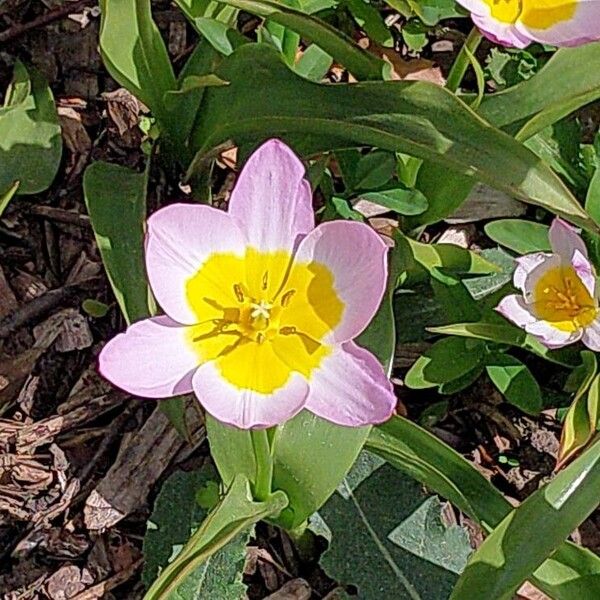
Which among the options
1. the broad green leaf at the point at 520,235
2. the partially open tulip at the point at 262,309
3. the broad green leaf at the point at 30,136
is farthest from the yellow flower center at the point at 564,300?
the broad green leaf at the point at 30,136

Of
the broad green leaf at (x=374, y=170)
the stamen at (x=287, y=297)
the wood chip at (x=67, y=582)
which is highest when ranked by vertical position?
the stamen at (x=287, y=297)

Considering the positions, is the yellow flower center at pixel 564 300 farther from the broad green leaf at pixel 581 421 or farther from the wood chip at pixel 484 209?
the wood chip at pixel 484 209

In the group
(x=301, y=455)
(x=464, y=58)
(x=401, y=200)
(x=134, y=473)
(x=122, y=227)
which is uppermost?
(x=464, y=58)

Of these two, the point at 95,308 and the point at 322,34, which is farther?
the point at 95,308

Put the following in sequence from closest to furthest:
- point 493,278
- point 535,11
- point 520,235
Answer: point 535,11, point 520,235, point 493,278

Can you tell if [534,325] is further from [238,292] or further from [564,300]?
[238,292]

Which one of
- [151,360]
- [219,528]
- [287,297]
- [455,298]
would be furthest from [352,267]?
[455,298]
